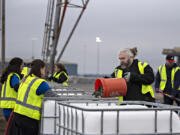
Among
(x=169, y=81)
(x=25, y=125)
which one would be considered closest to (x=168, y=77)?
(x=169, y=81)

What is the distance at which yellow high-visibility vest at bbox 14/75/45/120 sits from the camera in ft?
19.3

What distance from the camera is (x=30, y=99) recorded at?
19.8ft

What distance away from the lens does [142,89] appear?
679 centimetres

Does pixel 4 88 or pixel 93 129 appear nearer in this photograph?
pixel 93 129

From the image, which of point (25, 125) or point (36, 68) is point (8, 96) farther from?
point (25, 125)

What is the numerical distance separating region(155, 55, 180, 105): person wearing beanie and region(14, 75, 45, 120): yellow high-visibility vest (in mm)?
5233

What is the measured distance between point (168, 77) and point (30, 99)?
5681 millimetres

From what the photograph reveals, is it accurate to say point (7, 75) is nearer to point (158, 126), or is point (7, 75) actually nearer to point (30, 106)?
point (30, 106)

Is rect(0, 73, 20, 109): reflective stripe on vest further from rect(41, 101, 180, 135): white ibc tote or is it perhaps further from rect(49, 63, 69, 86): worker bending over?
rect(49, 63, 69, 86): worker bending over

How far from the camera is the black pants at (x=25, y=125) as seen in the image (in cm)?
609

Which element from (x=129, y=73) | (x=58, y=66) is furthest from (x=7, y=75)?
(x=58, y=66)

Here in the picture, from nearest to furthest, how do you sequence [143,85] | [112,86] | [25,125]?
[112,86] < [25,125] < [143,85]

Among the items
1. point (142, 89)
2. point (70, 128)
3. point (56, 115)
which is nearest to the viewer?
point (70, 128)

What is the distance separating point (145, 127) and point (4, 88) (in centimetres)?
552
